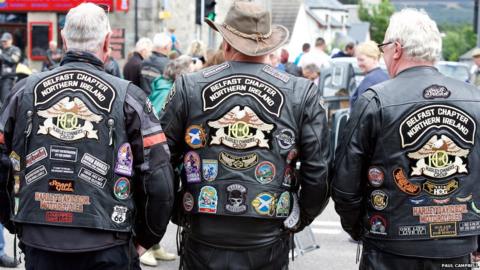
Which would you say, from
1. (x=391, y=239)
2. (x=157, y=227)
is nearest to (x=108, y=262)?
A: (x=157, y=227)

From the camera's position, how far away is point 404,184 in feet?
14.0

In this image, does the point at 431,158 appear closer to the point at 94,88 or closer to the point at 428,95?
the point at 428,95

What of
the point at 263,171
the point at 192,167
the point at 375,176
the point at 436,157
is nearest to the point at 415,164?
the point at 436,157

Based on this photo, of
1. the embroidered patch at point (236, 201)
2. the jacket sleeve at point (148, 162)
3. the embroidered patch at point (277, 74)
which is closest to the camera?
the jacket sleeve at point (148, 162)

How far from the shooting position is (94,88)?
4086 millimetres

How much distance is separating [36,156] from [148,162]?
0.55 meters

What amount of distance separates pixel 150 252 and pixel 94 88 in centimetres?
429

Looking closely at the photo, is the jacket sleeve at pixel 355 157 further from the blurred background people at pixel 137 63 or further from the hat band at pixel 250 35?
the blurred background people at pixel 137 63

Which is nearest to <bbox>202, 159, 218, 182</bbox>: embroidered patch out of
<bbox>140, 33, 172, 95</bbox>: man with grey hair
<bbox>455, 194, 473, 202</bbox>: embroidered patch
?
<bbox>455, 194, 473, 202</bbox>: embroidered patch

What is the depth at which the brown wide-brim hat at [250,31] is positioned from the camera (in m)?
4.58

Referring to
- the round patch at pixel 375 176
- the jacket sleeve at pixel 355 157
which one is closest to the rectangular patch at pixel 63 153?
the jacket sleeve at pixel 355 157

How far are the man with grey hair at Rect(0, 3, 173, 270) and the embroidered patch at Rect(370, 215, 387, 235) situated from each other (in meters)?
1.09

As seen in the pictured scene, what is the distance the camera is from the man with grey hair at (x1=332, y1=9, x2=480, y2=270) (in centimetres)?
427

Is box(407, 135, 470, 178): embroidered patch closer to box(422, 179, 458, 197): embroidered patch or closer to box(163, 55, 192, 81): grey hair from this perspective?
box(422, 179, 458, 197): embroidered patch
